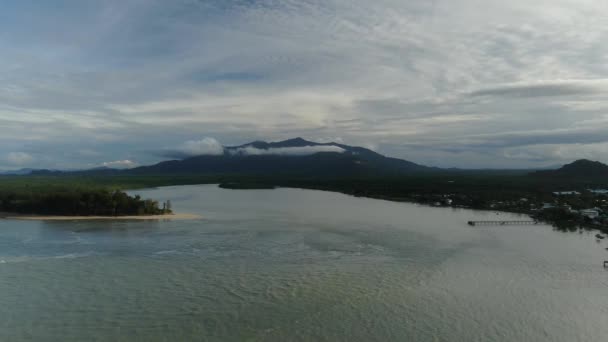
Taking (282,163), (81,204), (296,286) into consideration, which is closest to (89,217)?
(81,204)

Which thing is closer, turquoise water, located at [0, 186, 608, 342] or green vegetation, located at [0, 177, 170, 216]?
turquoise water, located at [0, 186, 608, 342]

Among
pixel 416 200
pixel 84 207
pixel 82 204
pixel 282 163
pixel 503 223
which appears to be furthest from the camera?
pixel 282 163

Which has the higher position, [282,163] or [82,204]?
[282,163]

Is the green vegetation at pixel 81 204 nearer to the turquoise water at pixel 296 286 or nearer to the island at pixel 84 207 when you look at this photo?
the island at pixel 84 207

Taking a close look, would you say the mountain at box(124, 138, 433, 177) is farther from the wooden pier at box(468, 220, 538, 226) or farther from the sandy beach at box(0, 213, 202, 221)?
the sandy beach at box(0, 213, 202, 221)

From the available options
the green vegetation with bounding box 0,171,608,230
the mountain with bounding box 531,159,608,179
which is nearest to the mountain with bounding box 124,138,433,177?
the mountain with bounding box 531,159,608,179

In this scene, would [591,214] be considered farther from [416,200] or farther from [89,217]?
[89,217]
